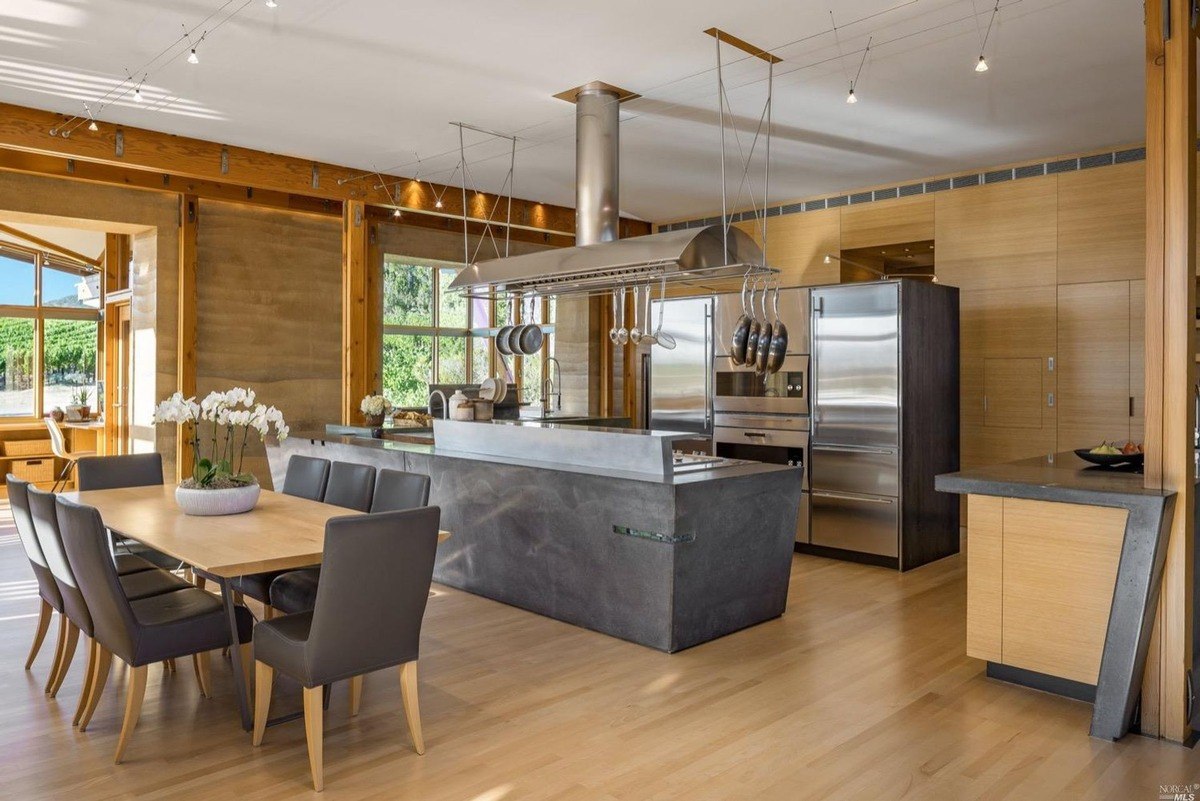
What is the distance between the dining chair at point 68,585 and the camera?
9.84ft

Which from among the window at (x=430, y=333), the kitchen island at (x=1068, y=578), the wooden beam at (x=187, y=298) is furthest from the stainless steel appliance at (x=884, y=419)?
the wooden beam at (x=187, y=298)

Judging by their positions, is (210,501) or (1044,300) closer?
(210,501)

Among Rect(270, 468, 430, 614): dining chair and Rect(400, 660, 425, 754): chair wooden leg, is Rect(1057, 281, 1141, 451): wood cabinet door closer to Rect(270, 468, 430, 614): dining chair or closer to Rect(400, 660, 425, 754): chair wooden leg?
Rect(270, 468, 430, 614): dining chair

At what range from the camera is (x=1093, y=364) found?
625cm

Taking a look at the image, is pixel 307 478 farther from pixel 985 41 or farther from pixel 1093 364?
pixel 1093 364

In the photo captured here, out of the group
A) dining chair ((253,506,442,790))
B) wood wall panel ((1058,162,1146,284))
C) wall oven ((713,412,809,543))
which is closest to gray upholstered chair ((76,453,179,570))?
dining chair ((253,506,442,790))

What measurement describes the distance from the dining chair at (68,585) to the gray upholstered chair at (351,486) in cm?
80

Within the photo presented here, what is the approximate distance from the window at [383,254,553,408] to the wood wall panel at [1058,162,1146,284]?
15.3 feet

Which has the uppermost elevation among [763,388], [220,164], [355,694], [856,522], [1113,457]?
[220,164]

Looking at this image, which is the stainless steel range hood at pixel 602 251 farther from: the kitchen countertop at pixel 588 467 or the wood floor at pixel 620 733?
the wood floor at pixel 620 733

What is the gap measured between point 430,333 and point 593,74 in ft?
16.1

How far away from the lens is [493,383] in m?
6.62

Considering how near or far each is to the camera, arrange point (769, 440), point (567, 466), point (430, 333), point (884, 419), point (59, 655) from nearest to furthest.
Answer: point (59, 655)
point (567, 466)
point (884, 419)
point (769, 440)
point (430, 333)

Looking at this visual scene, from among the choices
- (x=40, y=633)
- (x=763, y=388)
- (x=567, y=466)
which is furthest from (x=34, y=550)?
(x=763, y=388)
